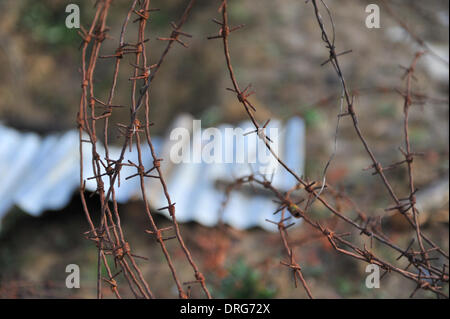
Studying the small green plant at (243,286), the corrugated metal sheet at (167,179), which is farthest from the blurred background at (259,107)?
the corrugated metal sheet at (167,179)

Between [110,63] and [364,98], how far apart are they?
3555 mm

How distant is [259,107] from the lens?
17.1 ft

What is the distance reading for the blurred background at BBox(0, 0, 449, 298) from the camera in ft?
11.2

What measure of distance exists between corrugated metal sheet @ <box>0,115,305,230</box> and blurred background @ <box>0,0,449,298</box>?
0.50ft

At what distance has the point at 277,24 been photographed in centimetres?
626

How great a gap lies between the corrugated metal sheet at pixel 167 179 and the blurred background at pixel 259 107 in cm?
15

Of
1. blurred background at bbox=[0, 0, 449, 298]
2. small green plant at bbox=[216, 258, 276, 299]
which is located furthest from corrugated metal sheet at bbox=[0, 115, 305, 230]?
small green plant at bbox=[216, 258, 276, 299]

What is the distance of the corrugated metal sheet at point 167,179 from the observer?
4.11 meters

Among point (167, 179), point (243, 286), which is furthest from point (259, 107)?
point (243, 286)

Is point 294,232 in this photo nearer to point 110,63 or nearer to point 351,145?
point 351,145

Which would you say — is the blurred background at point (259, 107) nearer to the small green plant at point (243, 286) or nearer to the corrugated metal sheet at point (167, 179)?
the small green plant at point (243, 286)

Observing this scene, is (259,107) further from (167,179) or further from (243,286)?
(243,286)

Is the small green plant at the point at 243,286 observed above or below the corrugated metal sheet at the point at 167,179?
below
